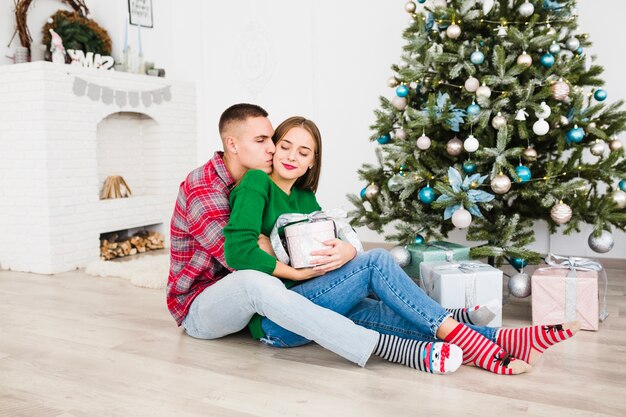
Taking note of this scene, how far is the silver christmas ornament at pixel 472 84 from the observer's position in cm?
270

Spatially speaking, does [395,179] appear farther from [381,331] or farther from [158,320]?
[158,320]

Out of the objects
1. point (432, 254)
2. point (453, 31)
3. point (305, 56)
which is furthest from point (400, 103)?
point (305, 56)

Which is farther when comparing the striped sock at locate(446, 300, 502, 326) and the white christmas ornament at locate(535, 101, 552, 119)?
the white christmas ornament at locate(535, 101, 552, 119)

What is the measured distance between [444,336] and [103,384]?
1.07 m

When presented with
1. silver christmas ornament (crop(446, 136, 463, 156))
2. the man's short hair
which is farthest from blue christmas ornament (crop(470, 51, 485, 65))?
the man's short hair

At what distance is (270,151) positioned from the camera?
85.6 inches

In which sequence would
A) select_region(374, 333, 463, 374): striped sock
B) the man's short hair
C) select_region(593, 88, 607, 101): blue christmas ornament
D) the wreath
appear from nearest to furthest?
select_region(374, 333, 463, 374): striped sock, the man's short hair, select_region(593, 88, 607, 101): blue christmas ornament, the wreath

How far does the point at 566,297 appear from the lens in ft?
7.76

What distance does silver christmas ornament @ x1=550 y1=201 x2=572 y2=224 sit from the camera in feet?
8.54

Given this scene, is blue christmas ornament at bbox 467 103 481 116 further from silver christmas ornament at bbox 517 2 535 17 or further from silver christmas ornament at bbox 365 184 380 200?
silver christmas ornament at bbox 365 184 380 200

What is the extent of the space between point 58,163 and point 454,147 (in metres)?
2.35

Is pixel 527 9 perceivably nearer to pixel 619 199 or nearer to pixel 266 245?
pixel 619 199

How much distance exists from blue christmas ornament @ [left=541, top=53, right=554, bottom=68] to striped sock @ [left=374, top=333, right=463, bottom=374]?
1498 millimetres

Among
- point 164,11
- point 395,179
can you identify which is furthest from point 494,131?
point 164,11
